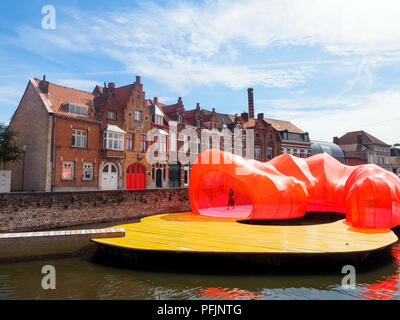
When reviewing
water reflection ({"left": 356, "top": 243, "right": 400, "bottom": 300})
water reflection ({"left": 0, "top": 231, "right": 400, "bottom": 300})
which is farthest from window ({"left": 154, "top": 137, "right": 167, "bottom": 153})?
water reflection ({"left": 356, "top": 243, "right": 400, "bottom": 300})

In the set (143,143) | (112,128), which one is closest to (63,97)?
(112,128)

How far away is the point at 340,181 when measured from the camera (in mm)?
17688

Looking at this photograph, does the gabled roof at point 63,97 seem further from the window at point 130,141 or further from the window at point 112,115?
the window at point 130,141

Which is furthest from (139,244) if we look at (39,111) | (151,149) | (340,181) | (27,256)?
(151,149)

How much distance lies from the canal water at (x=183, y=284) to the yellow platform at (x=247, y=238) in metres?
0.76

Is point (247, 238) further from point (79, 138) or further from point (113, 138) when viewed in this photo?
point (113, 138)

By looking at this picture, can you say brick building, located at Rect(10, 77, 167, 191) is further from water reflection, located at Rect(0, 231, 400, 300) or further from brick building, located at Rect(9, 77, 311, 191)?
water reflection, located at Rect(0, 231, 400, 300)

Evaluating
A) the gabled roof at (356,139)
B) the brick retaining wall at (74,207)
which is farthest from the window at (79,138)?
the gabled roof at (356,139)

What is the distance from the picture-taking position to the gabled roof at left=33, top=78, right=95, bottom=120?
2503 cm

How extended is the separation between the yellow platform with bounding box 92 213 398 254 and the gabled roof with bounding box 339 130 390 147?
48.4m

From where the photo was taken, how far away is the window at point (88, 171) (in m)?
25.8

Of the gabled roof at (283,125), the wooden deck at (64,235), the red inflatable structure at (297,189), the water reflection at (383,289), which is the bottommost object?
the water reflection at (383,289)

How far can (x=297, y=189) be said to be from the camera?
49.1ft
